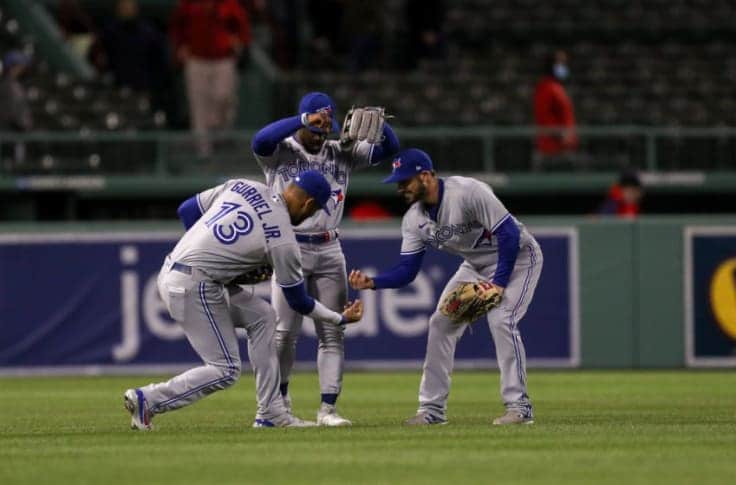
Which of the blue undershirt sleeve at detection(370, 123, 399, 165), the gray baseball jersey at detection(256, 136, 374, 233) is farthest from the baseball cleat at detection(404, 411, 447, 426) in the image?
the blue undershirt sleeve at detection(370, 123, 399, 165)

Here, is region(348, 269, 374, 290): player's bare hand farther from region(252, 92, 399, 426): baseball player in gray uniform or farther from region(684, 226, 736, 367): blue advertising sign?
region(684, 226, 736, 367): blue advertising sign

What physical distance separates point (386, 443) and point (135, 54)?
14689 mm

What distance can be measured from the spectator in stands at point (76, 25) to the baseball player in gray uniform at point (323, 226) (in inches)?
541

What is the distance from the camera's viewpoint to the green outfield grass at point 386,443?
7.64 m

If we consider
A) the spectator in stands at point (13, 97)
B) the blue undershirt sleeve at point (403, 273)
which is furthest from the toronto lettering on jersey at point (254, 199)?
the spectator in stands at point (13, 97)

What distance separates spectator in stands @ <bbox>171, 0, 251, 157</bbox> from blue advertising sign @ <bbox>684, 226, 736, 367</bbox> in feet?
22.7

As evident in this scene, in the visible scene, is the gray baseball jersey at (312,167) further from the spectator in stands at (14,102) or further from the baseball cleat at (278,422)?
the spectator in stands at (14,102)

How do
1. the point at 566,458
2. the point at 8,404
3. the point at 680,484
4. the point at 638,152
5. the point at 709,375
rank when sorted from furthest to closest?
the point at 638,152 → the point at 709,375 → the point at 8,404 → the point at 566,458 → the point at 680,484

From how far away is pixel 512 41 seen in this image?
83.9 ft

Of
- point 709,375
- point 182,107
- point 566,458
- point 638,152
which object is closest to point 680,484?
point 566,458

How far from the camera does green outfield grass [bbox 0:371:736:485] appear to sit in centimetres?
764

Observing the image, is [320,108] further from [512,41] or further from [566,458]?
[512,41]

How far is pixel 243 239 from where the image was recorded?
382 inches

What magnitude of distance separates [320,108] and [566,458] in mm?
3223
